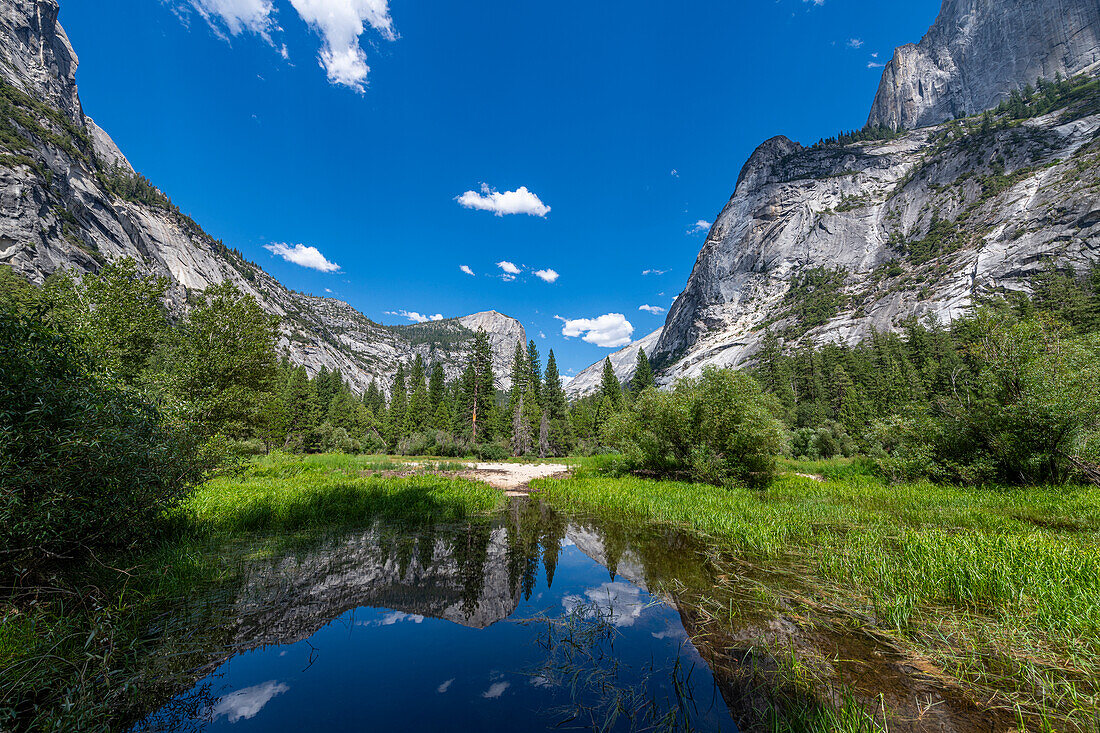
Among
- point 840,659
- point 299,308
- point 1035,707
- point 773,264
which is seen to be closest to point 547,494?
point 840,659

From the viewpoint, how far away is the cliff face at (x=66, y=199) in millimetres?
60188

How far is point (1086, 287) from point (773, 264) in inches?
3544

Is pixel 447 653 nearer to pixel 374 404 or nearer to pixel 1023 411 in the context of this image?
pixel 1023 411

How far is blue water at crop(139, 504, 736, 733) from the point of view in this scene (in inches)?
174

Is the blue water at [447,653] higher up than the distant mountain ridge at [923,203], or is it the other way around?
the distant mountain ridge at [923,203]

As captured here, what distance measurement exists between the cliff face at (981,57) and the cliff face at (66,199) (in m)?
248

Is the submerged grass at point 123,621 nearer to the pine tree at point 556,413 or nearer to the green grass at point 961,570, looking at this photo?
the green grass at point 961,570

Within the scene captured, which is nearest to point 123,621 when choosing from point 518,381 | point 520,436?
point 520,436

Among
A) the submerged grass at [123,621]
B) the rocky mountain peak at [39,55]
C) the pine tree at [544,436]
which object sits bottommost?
the submerged grass at [123,621]

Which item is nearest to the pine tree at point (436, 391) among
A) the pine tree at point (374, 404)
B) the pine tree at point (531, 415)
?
the pine tree at point (531, 415)

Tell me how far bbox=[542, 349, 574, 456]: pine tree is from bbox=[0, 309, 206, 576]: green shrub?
55.1 metres

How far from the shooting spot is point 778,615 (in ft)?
21.4

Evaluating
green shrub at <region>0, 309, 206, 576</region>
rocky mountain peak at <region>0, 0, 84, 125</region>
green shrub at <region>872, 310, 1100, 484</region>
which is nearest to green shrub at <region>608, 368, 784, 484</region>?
green shrub at <region>872, 310, 1100, 484</region>

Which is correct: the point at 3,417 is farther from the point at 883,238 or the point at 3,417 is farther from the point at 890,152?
the point at 890,152
